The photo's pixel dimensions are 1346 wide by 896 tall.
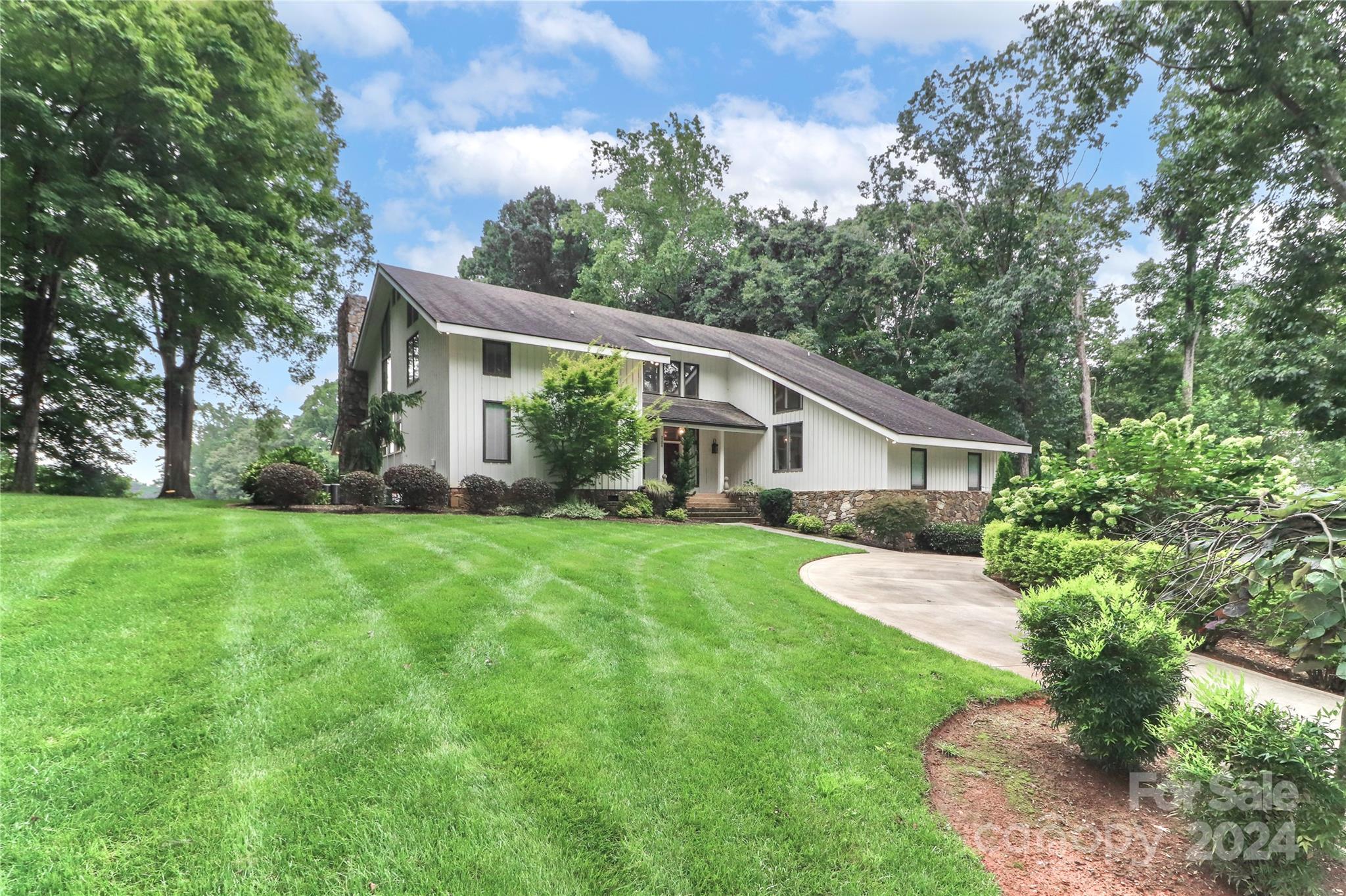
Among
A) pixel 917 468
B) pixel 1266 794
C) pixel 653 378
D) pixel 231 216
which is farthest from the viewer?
pixel 653 378

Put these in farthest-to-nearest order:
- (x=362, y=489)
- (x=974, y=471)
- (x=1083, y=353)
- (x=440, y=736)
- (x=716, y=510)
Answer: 1. (x=1083, y=353)
2. (x=974, y=471)
3. (x=716, y=510)
4. (x=362, y=489)
5. (x=440, y=736)

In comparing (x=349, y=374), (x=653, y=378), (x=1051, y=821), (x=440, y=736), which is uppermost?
(x=349, y=374)

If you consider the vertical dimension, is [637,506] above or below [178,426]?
below

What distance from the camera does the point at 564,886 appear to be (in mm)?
1988

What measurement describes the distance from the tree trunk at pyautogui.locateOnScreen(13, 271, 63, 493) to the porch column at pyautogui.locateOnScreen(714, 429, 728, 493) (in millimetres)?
16706

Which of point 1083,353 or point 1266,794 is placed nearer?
point 1266,794

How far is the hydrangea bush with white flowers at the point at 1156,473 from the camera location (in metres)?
6.42

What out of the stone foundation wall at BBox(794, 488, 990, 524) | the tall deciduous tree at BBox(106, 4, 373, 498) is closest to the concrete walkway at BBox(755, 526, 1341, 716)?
the stone foundation wall at BBox(794, 488, 990, 524)

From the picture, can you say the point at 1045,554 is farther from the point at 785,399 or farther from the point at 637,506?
the point at 785,399

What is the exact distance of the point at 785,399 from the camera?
58.3 ft

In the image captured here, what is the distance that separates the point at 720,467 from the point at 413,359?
992cm

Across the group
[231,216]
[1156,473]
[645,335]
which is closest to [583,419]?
[645,335]

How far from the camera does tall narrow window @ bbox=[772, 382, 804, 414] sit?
17.3m

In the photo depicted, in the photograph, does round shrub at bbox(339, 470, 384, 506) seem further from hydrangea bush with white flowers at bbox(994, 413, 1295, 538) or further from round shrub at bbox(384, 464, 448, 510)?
hydrangea bush with white flowers at bbox(994, 413, 1295, 538)
